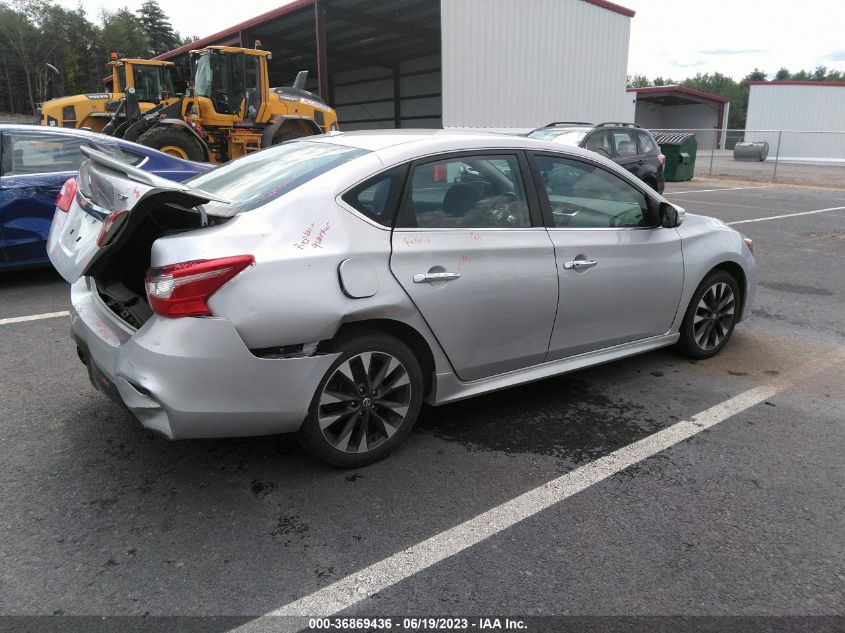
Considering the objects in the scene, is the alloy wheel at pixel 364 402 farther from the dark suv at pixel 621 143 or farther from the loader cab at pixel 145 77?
the loader cab at pixel 145 77

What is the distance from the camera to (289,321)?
276 cm

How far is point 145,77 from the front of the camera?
18375mm

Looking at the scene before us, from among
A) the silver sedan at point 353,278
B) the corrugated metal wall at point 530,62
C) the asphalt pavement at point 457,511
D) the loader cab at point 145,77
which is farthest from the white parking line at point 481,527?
the corrugated metal wall at point 530,62

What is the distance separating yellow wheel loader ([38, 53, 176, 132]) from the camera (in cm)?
1669

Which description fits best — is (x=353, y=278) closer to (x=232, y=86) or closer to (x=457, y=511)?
(x=457, y=511)

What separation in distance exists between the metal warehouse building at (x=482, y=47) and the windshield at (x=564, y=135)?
8.05 meters

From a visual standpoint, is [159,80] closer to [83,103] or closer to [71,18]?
[83,103]

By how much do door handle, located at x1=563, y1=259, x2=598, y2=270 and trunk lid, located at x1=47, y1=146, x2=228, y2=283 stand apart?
1.86 meters

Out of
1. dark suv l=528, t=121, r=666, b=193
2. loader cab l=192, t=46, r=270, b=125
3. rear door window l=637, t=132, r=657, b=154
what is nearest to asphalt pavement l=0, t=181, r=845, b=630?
dark suv l=528, t=121, r=666, b=193

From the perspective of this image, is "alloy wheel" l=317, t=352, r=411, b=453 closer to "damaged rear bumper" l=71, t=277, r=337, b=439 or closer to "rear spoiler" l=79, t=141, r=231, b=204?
"damaged rear bumper" l=71, t=277, r=337, b=439

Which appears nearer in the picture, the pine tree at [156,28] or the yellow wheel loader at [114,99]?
the yellow wheel loader at [114,99]

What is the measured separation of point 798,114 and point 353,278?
48.2m

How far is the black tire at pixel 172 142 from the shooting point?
12.8 m

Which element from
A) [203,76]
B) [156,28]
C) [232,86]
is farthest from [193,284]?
[156,28]
